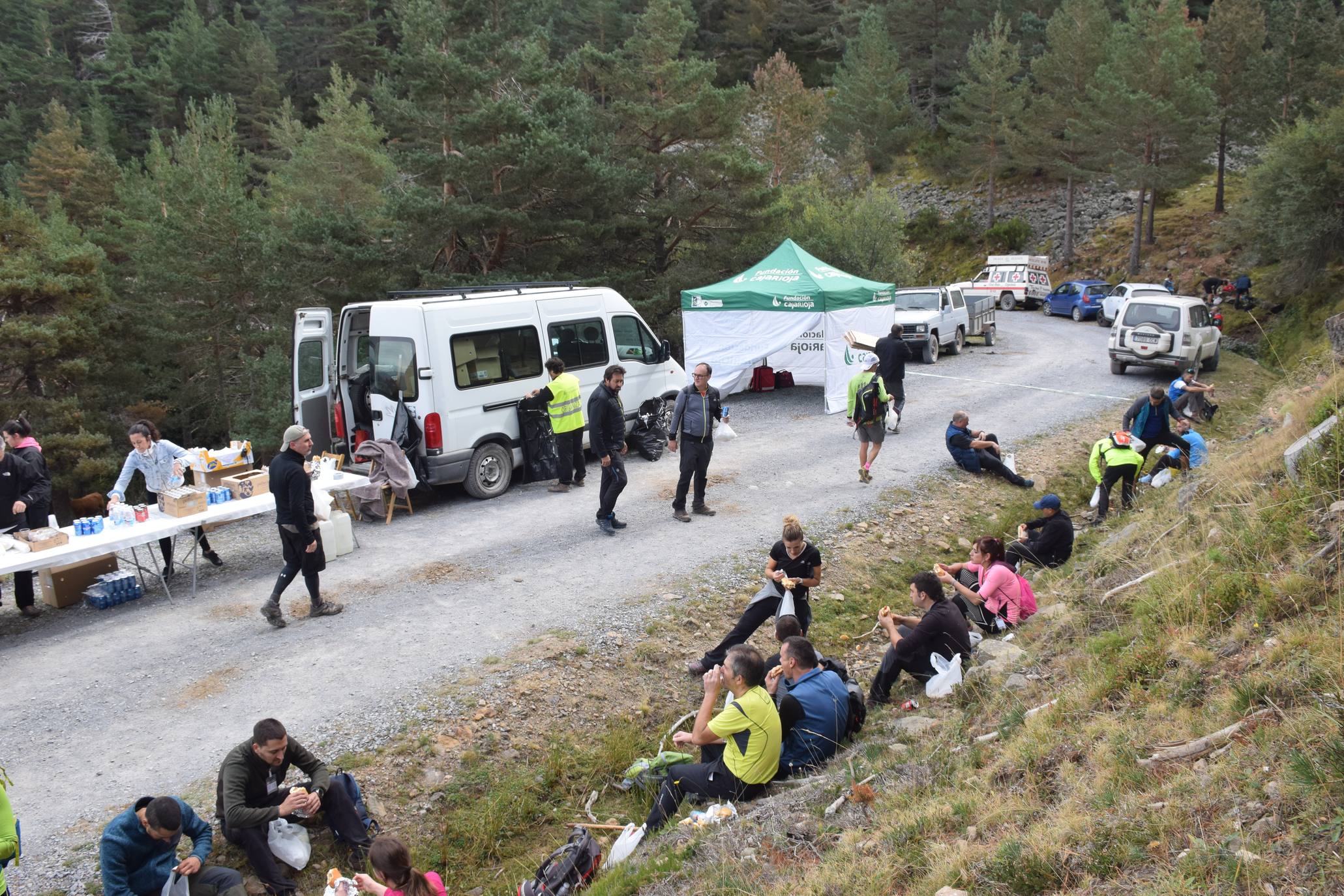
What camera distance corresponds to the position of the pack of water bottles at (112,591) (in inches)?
321

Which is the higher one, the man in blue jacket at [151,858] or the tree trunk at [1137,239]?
→ the tree trunk at [1137,239]

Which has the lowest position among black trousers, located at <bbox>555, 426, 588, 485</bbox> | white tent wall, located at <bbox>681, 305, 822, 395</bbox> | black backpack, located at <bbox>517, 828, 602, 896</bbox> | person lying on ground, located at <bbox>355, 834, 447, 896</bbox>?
black backpack, located at <bbox>517, 828, 602, 896</bbox>

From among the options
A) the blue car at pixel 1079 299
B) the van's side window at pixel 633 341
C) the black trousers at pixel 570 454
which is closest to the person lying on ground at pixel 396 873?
the black trousers at pixel 570 454

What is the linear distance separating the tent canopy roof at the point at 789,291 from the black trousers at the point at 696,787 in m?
11.1

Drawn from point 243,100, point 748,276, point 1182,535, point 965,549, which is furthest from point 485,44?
point 243,100

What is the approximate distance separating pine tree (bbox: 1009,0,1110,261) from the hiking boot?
3913 cm

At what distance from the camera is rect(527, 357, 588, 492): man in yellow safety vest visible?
10711 mm

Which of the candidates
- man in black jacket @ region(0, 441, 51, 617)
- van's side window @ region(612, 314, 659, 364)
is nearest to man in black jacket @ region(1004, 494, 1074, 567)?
van's side window @ region(612, 314, 659, 364)

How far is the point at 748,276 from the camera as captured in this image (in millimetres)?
16469

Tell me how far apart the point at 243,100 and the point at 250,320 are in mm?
25346

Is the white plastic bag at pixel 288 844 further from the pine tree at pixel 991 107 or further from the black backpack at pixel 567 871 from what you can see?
the pine tree at pixel 991 107

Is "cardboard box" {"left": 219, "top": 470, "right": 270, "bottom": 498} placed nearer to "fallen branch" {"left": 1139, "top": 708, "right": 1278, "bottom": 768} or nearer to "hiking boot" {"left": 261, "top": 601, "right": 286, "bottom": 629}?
"hiking boot" {"left": 261, "top": 601, "right": 286, "bottom": 629}

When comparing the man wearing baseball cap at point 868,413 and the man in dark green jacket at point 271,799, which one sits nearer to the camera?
the man in dark green jacket at point 271,799

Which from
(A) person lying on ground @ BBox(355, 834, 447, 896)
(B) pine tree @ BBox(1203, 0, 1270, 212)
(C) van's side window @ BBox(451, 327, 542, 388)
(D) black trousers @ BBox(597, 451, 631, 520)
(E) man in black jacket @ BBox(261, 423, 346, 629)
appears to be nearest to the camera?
(A) person lying on ground @ BBox(355, 834, 447, 896)
